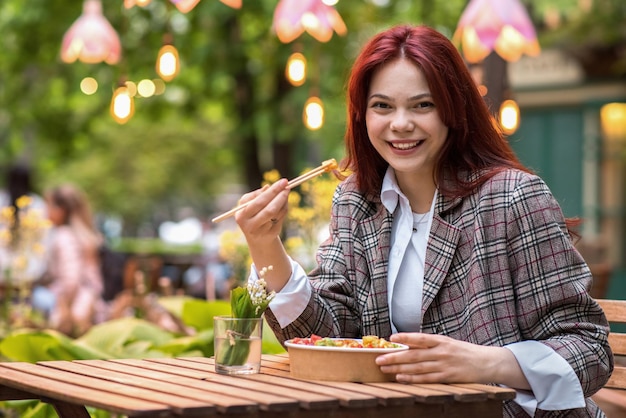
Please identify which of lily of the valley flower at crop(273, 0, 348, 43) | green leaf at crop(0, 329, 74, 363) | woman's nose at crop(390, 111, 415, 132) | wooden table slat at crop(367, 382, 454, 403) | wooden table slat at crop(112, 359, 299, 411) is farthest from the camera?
lily of the valley flower at crop(273, 0, 348, 43)

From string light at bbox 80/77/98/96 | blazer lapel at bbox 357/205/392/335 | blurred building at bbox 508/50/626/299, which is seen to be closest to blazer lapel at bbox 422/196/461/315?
blazer lapel at bbox 357/205/392/335

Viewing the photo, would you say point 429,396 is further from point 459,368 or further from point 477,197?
point 477,197

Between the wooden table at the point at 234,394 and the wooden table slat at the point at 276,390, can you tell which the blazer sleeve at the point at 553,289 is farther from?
the wooden table slat at the point at 276,390

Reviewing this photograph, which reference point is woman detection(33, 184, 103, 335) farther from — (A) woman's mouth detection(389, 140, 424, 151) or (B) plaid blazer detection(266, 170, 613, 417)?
(A) woman's mouth detection(389, 140, 424, 151)

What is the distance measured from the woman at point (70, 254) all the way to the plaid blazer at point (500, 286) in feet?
21.6

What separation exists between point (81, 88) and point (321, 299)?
32.1 feet

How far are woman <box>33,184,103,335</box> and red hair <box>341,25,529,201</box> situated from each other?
6636 millimetres

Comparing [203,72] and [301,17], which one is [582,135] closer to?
[203,72]

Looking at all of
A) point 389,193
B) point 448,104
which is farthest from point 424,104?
point 389,193

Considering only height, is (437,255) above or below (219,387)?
above

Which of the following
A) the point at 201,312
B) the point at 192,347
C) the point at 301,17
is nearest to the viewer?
the point at 192,347

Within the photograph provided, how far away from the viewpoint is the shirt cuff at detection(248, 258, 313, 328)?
303 cm

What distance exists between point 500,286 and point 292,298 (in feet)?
1.70

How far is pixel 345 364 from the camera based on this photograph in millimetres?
2596
